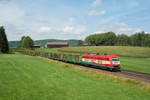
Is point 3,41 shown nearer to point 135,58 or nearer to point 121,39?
point 135,58

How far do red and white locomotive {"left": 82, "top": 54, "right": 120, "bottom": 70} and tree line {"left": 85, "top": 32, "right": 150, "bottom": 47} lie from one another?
306ft

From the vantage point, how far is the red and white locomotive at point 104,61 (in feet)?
83.1

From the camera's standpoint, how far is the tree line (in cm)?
11201

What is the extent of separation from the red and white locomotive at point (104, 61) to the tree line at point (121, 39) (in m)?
93.2

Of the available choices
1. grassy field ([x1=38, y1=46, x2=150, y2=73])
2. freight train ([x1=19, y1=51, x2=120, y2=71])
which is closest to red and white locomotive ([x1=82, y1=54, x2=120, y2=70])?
freight train ([x1=19, y1=51, x2=120, y2=71])

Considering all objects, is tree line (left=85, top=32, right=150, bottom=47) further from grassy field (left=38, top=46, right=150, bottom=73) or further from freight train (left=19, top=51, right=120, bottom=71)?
freight train (left=19, top=51, right=120, bottom=71)

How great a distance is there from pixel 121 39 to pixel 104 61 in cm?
10626

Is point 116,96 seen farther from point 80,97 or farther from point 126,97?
point 80,97

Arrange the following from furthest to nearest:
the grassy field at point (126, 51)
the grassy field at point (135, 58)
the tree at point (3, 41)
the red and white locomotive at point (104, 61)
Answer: the tree at point (3, 41) < the grassy field at point (126, 51) < the grassy field at point (135, 58) < the red and white locomotive at point (104, 61)

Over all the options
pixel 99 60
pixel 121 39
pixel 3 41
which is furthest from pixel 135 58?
pixel 121 39

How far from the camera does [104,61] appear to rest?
1053 inches

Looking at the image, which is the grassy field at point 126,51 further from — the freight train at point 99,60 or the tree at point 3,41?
the tree at point 3,41

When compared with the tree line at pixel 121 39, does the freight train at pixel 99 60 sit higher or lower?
lower

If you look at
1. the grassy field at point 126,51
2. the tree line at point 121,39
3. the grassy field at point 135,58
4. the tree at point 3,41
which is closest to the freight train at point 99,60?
the grassy field at point 135,58
